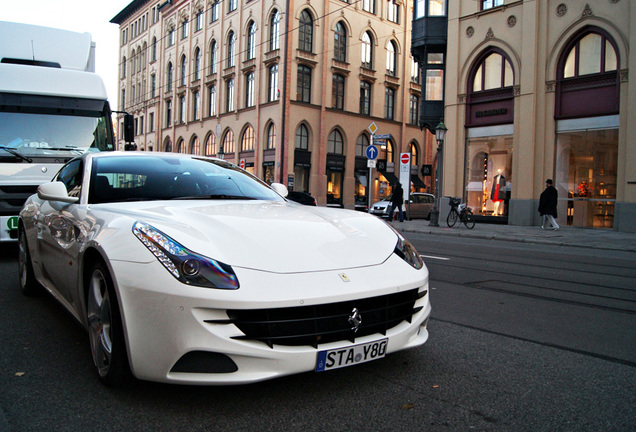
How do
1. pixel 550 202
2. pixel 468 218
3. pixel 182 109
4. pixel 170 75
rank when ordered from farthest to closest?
pixel 170 75 < pixel 182 109 < pixel 468 218 < pixel 550 202

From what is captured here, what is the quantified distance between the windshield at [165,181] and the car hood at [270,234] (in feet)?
1.00

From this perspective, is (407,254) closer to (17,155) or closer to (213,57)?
(17,155)

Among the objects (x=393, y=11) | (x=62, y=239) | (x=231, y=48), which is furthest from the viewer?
(x=393, y=11)

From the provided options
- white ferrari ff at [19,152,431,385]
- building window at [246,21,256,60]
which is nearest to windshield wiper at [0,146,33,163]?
white ferrari ff at [19,152,431,385]

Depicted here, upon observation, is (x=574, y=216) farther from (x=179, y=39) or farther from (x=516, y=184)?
(x=179, y=39)

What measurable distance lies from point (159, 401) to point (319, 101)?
3734 centimetres

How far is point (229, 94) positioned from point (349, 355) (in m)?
42.4

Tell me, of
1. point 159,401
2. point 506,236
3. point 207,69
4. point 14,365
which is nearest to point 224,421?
point 159,401

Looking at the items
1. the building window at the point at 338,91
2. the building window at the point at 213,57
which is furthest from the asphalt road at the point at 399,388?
the building window at the point at 213,57

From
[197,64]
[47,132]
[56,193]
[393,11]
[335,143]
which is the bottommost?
[56,193]

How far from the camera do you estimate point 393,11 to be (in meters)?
43.6

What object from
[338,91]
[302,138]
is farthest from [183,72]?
[302,138]

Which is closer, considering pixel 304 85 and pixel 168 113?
pixel 304 85

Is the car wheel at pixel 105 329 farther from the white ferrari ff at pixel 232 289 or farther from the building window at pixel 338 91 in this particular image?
the building window at pixel 338 91
